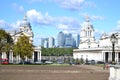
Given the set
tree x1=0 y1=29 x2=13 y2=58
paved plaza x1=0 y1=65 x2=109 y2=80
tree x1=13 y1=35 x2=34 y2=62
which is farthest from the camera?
tree x1=13 y1=35 x2=34 y2=62

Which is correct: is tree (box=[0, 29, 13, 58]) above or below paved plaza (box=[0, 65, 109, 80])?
above

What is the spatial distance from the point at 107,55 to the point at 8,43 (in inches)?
2674

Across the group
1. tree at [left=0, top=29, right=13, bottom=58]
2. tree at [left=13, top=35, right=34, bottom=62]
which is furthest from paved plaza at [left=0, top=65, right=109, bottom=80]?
tree at [left=13, top=35, right=34, bottom=62]

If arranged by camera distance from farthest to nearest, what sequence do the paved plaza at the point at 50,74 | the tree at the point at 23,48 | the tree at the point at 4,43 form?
the tree at the point at 23,48 < the tree at the point at 4,43 < the paved plaza at the point at 50,74

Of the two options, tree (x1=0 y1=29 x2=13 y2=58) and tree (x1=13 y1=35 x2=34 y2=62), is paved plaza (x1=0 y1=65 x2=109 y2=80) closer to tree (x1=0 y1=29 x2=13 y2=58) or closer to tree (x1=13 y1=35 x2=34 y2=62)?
tree (x1=0 y1=29 x2=13 y2=58)

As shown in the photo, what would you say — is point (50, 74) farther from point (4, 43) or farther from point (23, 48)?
point (4, 43)

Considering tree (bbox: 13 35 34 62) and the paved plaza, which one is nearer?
the paved plaza

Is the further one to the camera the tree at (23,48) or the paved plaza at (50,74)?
the tree at (23,48)

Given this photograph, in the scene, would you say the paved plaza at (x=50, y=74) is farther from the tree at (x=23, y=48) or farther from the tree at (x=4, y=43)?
the tree at (x=23, y=48)

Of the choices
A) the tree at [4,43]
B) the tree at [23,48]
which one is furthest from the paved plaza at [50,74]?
the tree at [23,48]

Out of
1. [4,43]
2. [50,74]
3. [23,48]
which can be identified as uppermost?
[4,43]

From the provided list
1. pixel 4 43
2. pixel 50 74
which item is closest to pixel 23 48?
pixel 4 43

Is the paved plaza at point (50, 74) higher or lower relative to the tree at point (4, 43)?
lower

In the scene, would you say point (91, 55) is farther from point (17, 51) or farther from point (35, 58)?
point (17, 51)
